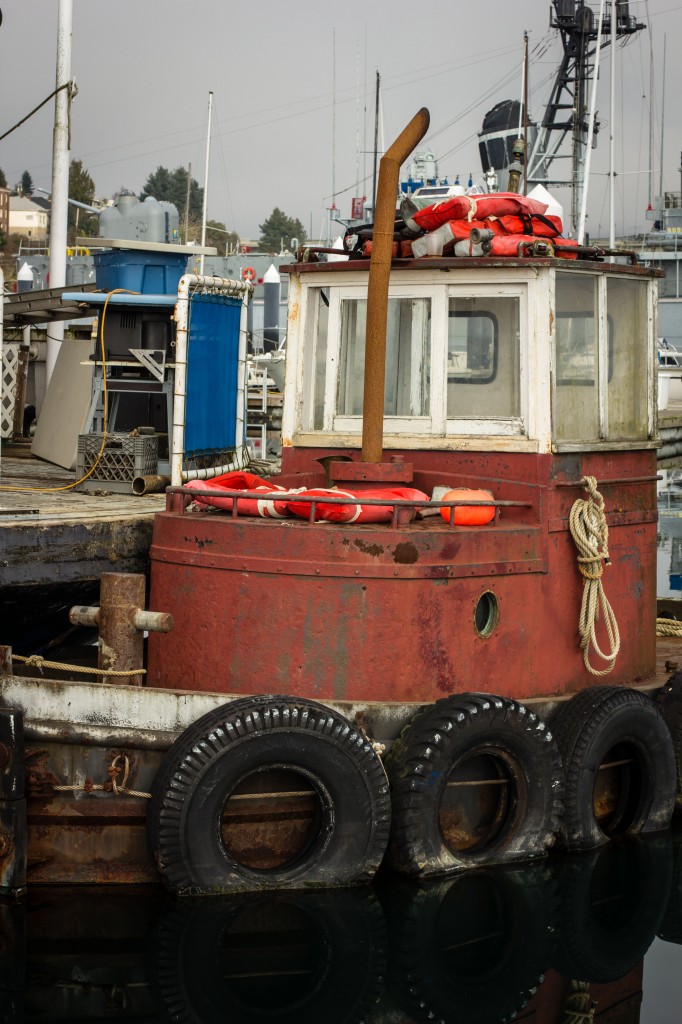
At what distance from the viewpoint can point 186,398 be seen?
1008cm

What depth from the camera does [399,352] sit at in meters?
8.34

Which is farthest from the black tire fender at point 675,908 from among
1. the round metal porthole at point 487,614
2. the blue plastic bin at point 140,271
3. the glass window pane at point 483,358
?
the blue plastic bin at point 140,271

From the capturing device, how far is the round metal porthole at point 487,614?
757 centimetres

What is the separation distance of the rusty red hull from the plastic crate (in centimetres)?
277

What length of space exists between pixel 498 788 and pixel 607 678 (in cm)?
128

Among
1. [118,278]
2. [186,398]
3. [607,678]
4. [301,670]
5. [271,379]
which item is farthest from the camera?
[271,379]

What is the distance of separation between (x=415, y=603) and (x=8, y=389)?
25.4 ft

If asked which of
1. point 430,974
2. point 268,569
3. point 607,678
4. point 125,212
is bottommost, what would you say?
point 430,974

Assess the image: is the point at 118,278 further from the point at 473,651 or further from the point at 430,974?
the point at 430,974

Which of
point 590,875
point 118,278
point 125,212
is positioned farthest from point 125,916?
point 125,212

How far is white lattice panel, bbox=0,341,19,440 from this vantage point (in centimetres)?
1380

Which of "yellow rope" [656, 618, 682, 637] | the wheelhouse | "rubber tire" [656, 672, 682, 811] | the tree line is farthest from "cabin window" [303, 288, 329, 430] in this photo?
the tree line

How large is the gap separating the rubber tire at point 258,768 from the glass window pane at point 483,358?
89.1 inches

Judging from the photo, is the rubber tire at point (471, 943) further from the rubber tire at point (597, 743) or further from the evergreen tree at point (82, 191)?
the evergreen tree at point (82, 191)
